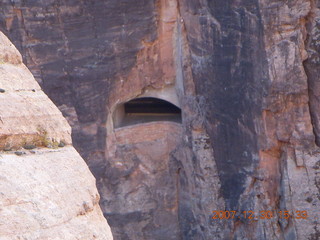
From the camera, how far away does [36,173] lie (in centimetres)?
421

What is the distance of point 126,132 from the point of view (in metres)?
13.2

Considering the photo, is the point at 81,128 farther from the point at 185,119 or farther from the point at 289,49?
the point at 289,49

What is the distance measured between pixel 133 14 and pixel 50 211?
8577 millimetres

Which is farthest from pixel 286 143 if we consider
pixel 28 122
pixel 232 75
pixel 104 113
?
pixel 28 122

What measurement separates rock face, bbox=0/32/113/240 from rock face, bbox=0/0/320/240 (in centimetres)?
695

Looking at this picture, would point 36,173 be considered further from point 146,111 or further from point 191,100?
point 146,111

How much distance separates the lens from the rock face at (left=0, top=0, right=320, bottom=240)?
11.3 meters
